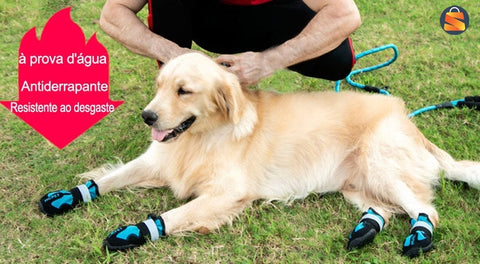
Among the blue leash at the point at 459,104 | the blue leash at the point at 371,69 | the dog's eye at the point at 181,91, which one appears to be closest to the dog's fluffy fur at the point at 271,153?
the dog's eye at the point at 181,91

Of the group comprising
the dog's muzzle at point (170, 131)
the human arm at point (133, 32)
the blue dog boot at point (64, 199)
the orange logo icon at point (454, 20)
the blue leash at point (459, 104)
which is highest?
the human arm at point (133, 32)

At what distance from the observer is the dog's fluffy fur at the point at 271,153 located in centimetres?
259

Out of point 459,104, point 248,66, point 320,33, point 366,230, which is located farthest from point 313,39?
point 459,104

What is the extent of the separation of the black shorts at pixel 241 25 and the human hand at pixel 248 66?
0.52m

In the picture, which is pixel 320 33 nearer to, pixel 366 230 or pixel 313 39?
pixel 313 39

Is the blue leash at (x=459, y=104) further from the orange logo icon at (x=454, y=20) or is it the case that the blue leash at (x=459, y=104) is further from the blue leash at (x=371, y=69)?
the orange logo icon at (x=454, y=20)

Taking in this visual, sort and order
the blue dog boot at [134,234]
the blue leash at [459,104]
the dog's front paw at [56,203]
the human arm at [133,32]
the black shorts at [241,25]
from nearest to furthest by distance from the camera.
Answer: the blue dog boot at [134,234], the dog's front paw at [56,203], the human arm at [133,32], the black shorts at [241,25], the blue leash at [459,104]

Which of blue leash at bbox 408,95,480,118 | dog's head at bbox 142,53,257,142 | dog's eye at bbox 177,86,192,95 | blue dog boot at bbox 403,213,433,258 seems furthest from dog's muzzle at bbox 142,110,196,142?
blue leash at bbox 408,95,480,118

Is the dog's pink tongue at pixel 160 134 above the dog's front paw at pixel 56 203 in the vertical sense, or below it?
above

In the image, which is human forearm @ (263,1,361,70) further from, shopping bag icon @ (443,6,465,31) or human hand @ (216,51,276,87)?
shopping bag icon @ (443,6,465,31)

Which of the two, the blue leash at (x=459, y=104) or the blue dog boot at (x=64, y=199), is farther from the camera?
the blue leash at (x=459, y=104)

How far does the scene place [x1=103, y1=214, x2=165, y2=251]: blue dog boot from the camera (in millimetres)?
2400

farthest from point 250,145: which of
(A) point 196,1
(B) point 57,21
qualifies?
(B) point 57,21

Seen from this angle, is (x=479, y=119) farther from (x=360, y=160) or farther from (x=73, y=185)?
(x=73, y=185)
